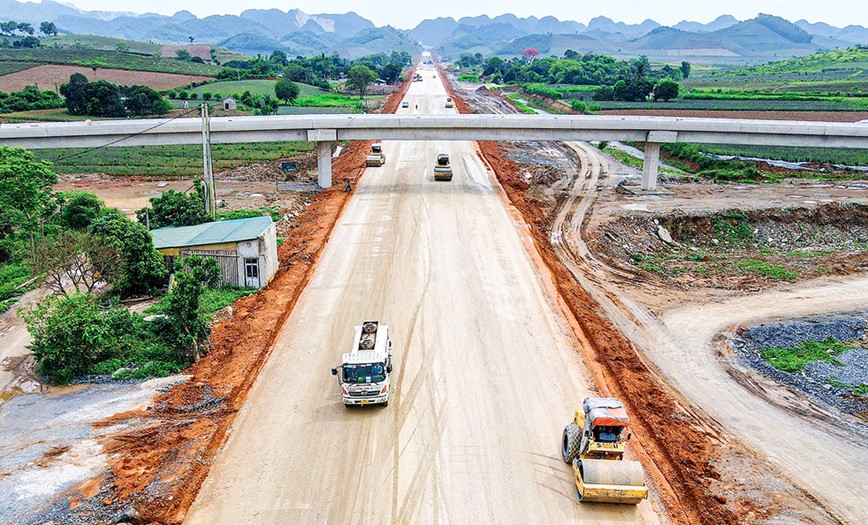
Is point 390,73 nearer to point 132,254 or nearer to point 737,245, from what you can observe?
point 737,245

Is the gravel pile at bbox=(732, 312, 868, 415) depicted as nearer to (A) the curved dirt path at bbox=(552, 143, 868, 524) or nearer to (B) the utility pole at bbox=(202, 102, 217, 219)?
(A) the curved dirt path at bbox=(552, 143, 868, 524)

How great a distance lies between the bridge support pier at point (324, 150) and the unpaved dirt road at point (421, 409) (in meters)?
17.0

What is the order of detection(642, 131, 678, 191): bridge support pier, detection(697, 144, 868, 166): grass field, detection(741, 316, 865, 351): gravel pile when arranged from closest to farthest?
detection(741, 316, 865, 351): gravel pile, detection(642, 131, 678, 191): bridge support pier, detection(697, 144, 868, 166): grass field

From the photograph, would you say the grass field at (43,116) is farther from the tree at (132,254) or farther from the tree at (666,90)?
the tree at (666,90)

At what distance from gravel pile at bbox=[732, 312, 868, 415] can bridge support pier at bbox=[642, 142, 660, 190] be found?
2609 centimetres

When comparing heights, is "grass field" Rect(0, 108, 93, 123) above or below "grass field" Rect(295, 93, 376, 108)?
below

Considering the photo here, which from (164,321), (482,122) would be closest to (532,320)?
(164,321)

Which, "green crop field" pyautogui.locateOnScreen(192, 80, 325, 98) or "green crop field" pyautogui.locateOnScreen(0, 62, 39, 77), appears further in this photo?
"green crop field" pyautogui.locateOnScreen(0, 62, 39, 77)

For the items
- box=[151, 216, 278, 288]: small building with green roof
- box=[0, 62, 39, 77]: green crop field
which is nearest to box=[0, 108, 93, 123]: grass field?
box=[0, 62, 39, 77]: green crop field

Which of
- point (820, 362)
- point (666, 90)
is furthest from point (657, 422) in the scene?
point (666, 90)

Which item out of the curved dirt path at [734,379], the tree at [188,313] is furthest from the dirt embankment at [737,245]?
the tree at [188,313]

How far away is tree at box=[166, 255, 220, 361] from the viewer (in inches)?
1064

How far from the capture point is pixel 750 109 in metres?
110

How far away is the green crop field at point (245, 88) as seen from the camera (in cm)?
12850
